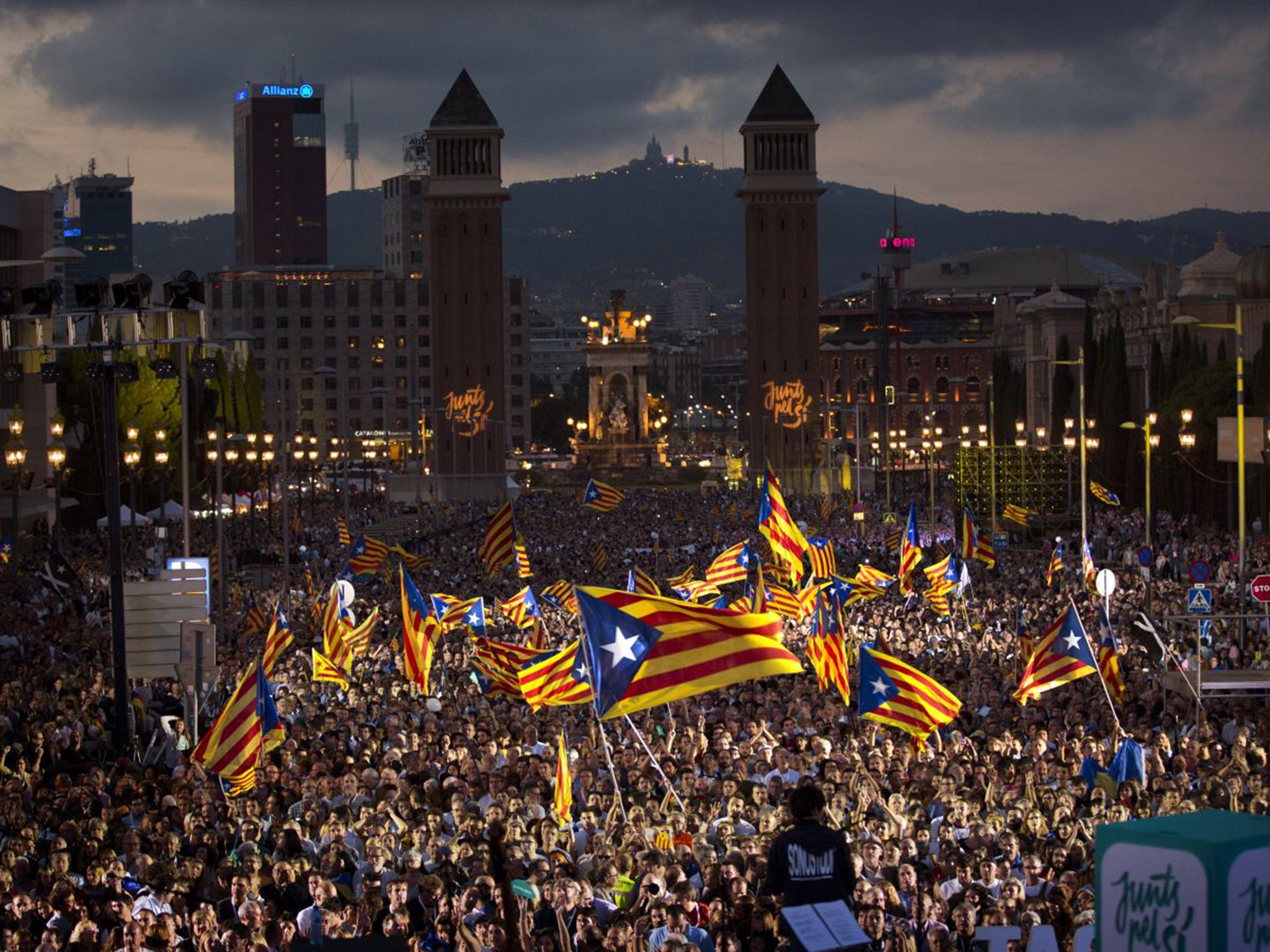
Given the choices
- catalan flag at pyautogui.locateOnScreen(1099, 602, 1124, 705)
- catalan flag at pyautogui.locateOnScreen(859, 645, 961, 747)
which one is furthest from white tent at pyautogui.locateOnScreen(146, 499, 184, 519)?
catalan flag at pyautogui.locateOnScreen(859, 645, 961, 747)

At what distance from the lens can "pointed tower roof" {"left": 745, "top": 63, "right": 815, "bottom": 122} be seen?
420ft

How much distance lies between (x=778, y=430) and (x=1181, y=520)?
5796 cm

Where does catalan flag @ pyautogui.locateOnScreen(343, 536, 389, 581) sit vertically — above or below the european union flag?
below

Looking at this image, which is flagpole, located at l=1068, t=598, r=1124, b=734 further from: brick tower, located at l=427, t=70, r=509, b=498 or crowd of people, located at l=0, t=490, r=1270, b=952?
brick tower, located at l=427, t=70, r=509, b=498

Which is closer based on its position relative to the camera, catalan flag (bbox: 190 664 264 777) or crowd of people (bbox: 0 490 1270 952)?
crowd of people (bbox: 0 490 1270 952)

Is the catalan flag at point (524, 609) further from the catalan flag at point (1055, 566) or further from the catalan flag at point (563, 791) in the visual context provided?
the catalan flag at point (563, 791)

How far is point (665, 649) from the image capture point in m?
15.6

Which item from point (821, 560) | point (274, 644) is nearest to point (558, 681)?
point (274, 644)

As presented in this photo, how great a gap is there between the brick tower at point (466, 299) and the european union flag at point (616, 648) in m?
109

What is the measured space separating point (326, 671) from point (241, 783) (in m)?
7.81

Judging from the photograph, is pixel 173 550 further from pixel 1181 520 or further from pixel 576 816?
pixel 576 816

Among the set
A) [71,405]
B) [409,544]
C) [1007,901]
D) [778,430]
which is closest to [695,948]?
[1007,901]

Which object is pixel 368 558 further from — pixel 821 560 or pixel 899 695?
pixel 899 695

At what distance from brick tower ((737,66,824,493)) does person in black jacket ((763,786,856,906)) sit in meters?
116
